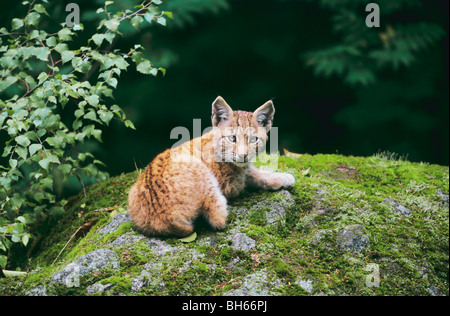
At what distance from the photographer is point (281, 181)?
15.0 ft

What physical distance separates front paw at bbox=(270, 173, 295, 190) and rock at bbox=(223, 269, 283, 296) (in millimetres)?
1306

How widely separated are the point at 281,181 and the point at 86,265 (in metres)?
2.15

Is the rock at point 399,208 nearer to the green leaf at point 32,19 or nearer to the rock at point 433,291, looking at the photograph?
the rock at point 433,291

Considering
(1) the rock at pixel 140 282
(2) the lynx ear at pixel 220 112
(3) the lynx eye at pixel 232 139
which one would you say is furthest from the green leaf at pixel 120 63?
(1) the rock at pixel 140 282

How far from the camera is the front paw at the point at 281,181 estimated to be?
4560 millimetres

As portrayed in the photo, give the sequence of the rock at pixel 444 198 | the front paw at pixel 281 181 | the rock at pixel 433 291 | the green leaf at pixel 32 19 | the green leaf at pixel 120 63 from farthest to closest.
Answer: the rock at pixel 444 198 → the front paw at pixel 281 181 → the green leaf at pixel 32 19 → the green leaf at pixel 120 63 → the rock at pixel 433 291

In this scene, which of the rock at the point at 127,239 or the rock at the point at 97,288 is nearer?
the rock at the point at 97,288

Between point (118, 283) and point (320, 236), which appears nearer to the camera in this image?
point (118, 283)

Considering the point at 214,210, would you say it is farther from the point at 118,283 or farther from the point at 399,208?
the point at 399,208

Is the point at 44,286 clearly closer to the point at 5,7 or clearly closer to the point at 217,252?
the point at 217,252

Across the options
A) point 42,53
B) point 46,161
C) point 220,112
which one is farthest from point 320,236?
point 42,53

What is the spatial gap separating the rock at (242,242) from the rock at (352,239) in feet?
2.63

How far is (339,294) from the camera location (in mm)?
3342

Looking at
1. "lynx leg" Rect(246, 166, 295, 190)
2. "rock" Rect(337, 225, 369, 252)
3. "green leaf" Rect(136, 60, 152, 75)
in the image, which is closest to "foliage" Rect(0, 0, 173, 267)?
"green leaf" Rect(136, 60, 152, 75)
